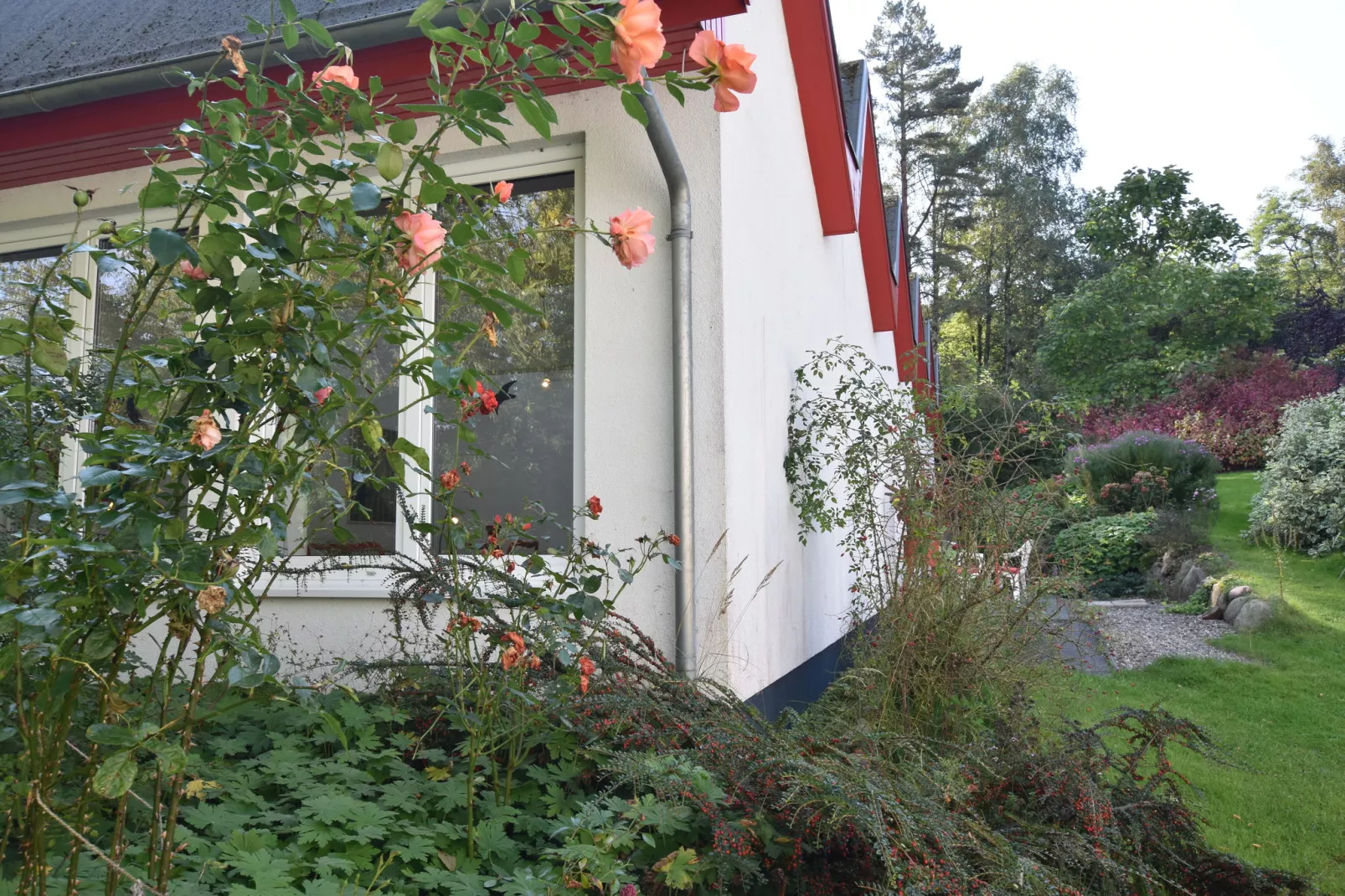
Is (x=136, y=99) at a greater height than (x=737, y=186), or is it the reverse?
(x=136, y=99)

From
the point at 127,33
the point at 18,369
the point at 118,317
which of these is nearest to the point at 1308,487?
the point at 118,317

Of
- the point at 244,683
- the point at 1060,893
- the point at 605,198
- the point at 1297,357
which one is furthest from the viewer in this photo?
the point at 1297,357

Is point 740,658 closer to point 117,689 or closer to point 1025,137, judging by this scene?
point 117,689

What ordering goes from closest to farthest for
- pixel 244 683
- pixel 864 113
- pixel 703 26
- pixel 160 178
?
1. pixel 244 683
2. pixel 160 178
3. pixel 703 26
4. pixel 864 113

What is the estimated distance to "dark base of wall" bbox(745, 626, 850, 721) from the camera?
4.64 meters

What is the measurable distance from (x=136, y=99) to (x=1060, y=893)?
4824mm

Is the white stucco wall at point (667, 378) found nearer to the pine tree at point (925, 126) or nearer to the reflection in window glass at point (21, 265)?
the reflection in window glass at point (21, 265)

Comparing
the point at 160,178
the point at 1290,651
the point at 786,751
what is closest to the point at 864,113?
the point at 1290,651

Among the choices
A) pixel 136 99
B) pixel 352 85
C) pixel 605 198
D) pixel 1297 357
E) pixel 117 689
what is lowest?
pixel 117 689

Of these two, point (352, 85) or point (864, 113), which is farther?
point (864, 113)

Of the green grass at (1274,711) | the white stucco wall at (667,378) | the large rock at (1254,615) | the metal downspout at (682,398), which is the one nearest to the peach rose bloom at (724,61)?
the metal downspout at (682,398)

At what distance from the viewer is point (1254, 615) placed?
873 centimetres

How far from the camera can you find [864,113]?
29.5ft

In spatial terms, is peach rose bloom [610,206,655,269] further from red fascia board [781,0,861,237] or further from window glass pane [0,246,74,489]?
red fascia board [781,0,861,237]
